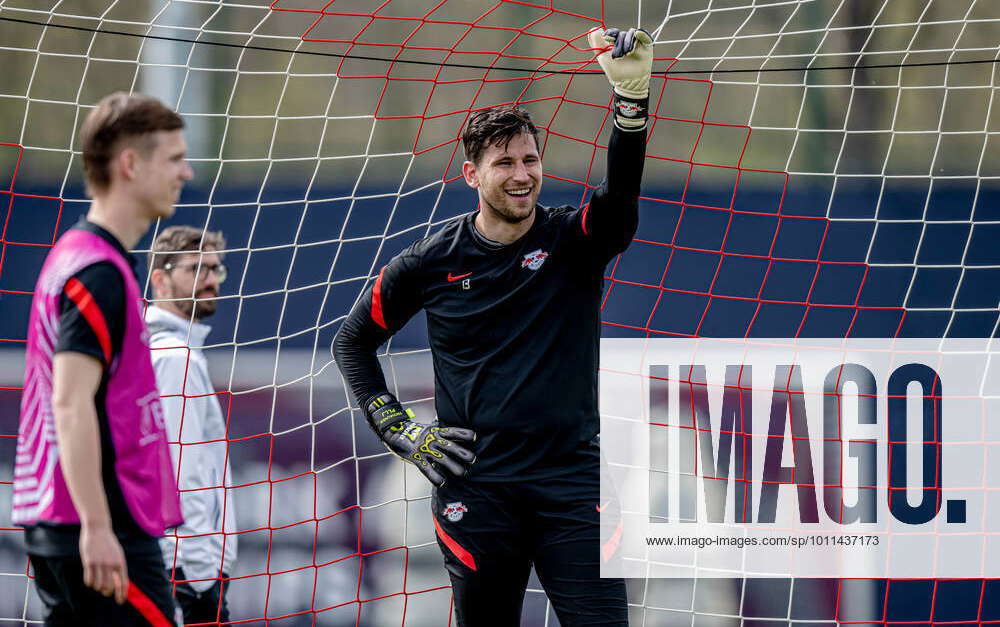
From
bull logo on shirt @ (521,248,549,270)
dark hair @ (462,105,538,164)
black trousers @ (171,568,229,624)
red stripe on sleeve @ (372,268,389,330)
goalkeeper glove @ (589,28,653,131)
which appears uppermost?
goalkeeper glove @ (589,28,653,131)

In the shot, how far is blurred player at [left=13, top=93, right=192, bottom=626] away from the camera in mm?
2469

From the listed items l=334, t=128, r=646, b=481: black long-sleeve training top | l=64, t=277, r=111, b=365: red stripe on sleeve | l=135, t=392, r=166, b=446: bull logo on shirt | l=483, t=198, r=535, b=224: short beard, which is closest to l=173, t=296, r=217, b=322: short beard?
l=334, t=128, r=646, b=481: black long-sleeve training top

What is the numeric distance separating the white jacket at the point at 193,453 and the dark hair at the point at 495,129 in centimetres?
168

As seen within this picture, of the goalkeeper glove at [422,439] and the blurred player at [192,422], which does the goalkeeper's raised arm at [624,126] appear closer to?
the goalkeeper glove at [422,439]

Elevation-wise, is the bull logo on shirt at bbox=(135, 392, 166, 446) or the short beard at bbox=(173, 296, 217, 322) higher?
the short beard at bbox=(173, 296, 217, 322)

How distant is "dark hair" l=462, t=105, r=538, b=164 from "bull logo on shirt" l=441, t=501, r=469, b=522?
1.12 m

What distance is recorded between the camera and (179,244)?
15.5 ft

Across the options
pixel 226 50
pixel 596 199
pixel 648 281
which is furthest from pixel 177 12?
pixel 596 199

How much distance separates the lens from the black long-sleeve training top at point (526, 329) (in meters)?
3.47

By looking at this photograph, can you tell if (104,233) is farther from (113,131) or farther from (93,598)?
(93,598)

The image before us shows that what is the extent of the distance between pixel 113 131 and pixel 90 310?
1.48ft

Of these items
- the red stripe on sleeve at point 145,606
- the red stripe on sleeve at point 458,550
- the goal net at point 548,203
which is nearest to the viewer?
the red stripe on sleeve at point 145,606

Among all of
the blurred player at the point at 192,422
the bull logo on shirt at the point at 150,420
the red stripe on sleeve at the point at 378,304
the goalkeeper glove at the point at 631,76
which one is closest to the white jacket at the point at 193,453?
the blurred player at the point at 192,422

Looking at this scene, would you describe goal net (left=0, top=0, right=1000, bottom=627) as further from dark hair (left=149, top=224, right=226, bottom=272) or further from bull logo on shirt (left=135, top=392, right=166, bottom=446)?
bull logo on shirt (left=135, top=392, right=166, bottom=446)
